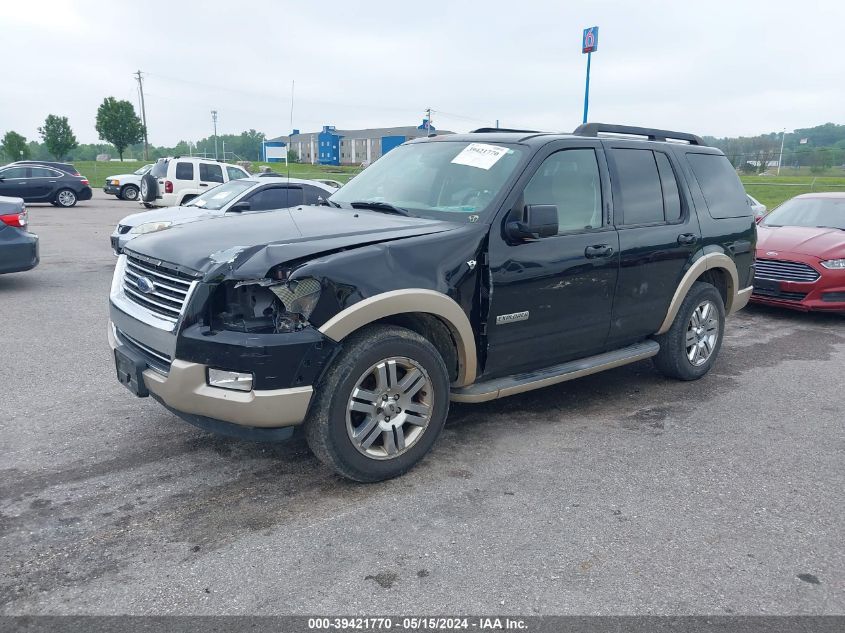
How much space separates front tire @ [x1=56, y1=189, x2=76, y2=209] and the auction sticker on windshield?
78.1 feet

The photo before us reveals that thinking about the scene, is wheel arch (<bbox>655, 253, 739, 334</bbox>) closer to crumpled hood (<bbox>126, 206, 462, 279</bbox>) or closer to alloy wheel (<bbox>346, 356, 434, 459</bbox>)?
crumpled hood (<bbox>126, 206, 462, 279</bbox>)

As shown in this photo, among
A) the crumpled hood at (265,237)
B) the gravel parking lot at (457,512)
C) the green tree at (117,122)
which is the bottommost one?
the gravel parking lot at (457,512)

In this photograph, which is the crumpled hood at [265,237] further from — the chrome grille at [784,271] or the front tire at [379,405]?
the chrome grille at [784,271]

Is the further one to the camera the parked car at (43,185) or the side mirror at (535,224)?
the parked car at (43,185)

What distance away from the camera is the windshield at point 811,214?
9.30m

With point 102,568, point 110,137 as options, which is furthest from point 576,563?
point 110,137

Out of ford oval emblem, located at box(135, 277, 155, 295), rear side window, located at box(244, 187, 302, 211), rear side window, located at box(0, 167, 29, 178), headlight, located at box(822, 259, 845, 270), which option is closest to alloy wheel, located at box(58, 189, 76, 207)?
rear side window, located at box(0, 167, 29, 178)

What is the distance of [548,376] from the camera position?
455cm

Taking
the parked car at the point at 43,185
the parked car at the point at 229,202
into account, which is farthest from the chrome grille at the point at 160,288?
the parked car at the point at 43,185

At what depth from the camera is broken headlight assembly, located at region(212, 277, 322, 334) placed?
337cm

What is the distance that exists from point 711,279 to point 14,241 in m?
8.05

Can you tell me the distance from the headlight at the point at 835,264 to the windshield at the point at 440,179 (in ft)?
18.2

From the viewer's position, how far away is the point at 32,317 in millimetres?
7617

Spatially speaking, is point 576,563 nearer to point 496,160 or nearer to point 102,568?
point 102,568
